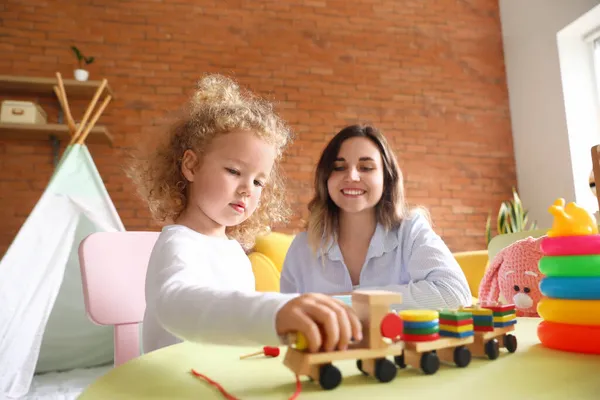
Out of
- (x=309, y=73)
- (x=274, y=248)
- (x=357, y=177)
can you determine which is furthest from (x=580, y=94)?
(x=357, y=177)

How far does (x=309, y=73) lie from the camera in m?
3.66

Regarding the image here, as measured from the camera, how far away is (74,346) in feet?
8.34

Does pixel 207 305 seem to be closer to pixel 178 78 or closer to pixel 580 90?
pixel 178 78

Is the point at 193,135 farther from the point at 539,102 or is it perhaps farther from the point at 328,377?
the point at 539,102

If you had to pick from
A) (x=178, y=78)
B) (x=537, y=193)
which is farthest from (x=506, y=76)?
(x=178, y=78)

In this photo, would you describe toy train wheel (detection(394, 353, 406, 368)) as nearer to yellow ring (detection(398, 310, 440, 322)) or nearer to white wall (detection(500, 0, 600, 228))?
yellow ring (detection(398, 310, 440, 322))

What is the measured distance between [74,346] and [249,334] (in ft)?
8.43

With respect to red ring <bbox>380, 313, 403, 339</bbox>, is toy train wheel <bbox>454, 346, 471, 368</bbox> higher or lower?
lower

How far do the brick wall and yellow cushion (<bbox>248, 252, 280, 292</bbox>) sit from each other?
112 centimetres

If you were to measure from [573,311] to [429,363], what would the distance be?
23 cm

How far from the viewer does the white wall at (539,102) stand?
3.28 meters

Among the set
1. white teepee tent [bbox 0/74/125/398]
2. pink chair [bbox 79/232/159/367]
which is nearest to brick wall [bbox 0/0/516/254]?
white teepee tent [bbox 0/74/125/398]

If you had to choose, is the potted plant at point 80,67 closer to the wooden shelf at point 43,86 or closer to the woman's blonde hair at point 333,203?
the wooden shelf at point 43,86

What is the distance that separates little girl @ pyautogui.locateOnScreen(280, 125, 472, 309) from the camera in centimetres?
125
